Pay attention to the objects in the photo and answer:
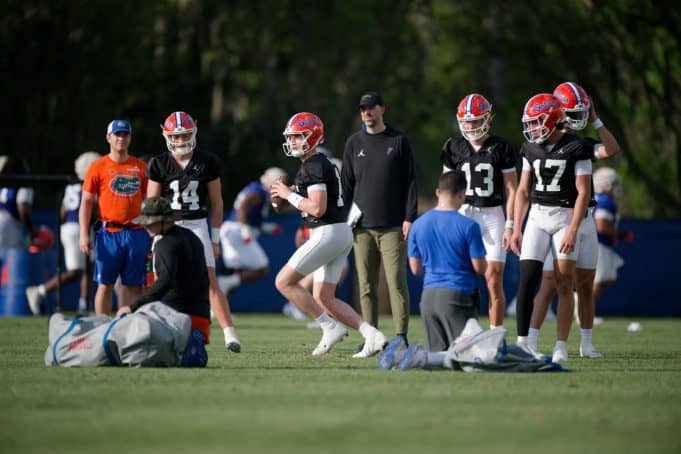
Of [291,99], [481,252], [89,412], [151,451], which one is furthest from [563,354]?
[291,99]

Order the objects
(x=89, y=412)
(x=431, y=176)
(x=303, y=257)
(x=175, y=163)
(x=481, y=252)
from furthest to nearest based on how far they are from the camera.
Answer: (x=431, y=176), (x=175, y=163), (x=303, y=257), (x=481, y=252), (x=89, y=412)

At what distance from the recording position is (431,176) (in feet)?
202

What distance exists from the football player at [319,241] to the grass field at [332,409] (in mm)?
362

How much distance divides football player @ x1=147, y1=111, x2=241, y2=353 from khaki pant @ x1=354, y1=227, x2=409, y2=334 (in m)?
1.30

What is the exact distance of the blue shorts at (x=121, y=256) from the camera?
14117 millimetres

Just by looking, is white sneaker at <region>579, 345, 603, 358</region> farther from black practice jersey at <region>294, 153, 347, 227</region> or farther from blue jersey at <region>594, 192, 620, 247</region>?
blue jersey at <region>594, 192, 620, 247</region>

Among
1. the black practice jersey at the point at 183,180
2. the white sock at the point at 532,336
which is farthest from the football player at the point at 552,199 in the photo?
the black practice jersey at the point at 183,180

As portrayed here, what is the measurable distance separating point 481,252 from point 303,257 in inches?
79.3

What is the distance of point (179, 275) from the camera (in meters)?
11.0

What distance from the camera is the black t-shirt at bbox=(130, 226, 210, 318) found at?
1087cm

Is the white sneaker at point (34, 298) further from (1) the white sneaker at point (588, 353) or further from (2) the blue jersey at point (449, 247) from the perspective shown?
(2) the blue jersey at point (449, 247)

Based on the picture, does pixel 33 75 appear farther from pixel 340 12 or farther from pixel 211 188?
pixel 211 188

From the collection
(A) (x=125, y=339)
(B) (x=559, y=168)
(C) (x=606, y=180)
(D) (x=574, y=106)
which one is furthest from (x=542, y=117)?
(C) (x=606, y=180)

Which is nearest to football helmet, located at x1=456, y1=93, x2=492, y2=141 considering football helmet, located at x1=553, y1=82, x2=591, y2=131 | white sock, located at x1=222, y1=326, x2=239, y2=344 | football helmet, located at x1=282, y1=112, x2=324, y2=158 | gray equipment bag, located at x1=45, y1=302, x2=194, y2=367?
football helmet, located at x1=553, y1=82, x2=591, y2=131
